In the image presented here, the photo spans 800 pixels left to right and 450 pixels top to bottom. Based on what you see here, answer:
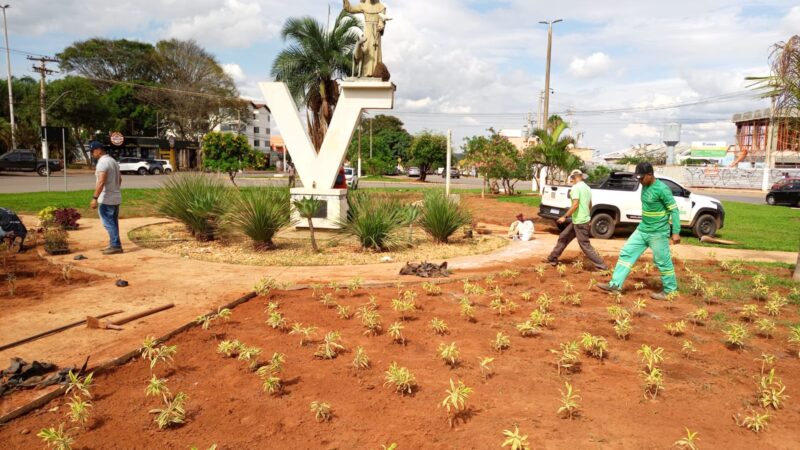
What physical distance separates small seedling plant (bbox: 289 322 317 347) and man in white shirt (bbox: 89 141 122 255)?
5.29 metres

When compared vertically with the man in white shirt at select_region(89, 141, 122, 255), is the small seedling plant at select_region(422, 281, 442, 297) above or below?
below

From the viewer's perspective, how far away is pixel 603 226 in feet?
41.2

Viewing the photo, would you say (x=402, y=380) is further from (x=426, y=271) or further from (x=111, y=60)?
(x=111, y=60)

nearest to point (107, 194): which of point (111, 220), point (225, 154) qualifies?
point (111, 220)

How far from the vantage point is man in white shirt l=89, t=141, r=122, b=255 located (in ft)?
27.5

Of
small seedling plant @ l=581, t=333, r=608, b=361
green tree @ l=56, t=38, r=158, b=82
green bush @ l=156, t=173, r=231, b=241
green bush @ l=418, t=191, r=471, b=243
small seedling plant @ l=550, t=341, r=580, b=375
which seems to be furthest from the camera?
green tree @ l=56, t=38, r=158, b=82

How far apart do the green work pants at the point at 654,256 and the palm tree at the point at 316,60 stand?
1952 cm

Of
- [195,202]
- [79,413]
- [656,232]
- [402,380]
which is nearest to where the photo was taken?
[79,413]

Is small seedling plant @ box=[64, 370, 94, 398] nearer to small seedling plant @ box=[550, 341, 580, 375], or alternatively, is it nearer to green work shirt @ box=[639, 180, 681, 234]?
small seedling plant @ box=[550, 341, 580, 375]

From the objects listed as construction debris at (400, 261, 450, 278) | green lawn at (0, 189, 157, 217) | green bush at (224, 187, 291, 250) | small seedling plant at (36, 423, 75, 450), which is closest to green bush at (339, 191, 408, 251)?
green bush at (224, 187, 291, 250)

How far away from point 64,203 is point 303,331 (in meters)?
15.1

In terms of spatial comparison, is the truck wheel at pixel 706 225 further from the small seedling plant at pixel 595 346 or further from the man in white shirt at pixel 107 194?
the man in white shirt at pixel 107 194

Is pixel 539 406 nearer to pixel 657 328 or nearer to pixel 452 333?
pixel 452 333

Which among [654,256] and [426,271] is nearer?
[654,256]
